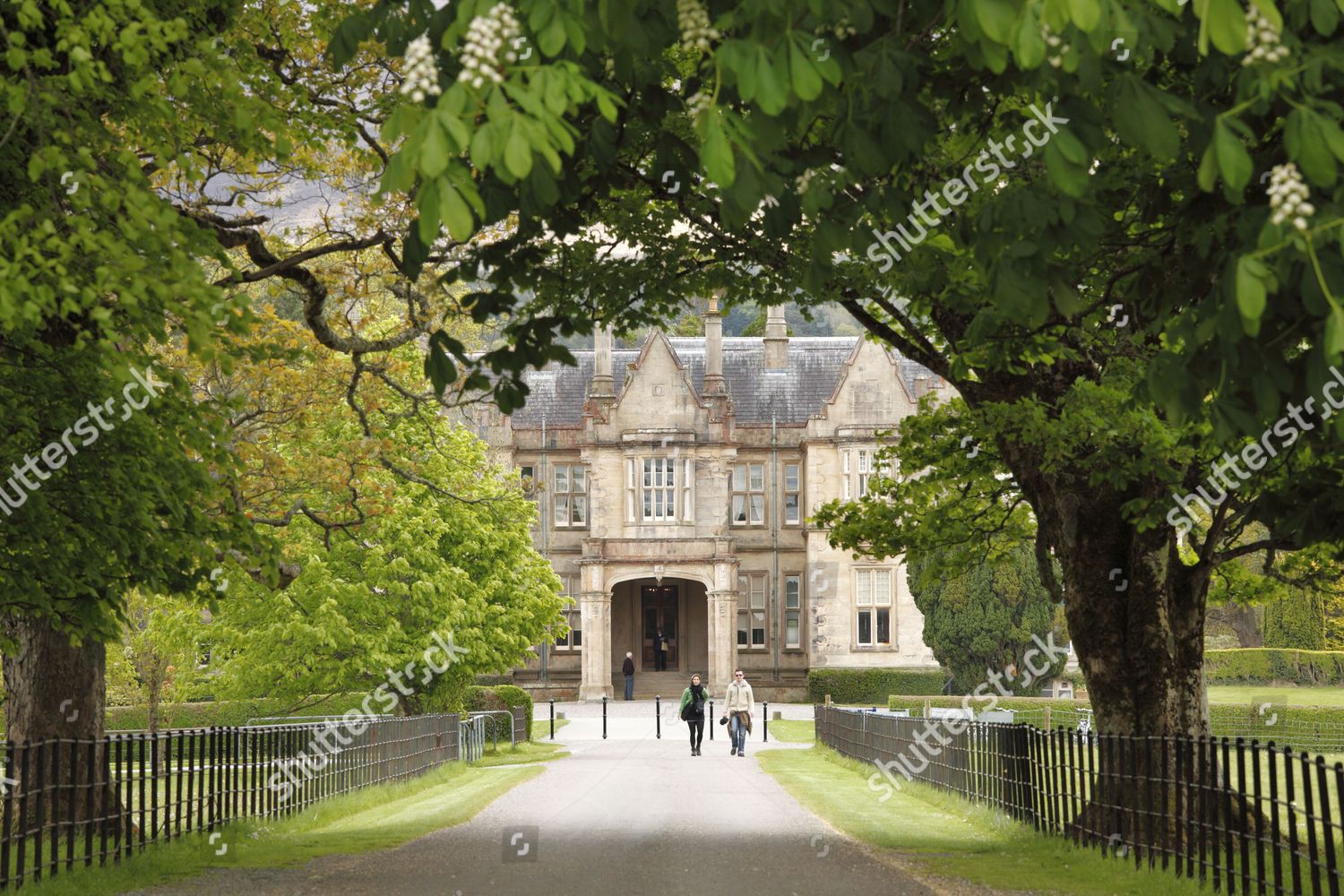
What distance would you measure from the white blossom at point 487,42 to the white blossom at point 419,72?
0.53ft

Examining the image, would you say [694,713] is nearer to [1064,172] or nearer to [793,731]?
[793,731]

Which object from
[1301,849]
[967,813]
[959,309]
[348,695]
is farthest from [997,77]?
[348,695]

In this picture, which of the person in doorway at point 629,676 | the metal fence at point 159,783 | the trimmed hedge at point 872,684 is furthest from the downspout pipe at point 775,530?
the metal fence at point 159,783

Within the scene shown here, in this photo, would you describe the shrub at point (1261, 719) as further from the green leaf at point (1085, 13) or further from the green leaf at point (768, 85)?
the green leaf at point (1085, 13)

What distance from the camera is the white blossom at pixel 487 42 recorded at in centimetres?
407

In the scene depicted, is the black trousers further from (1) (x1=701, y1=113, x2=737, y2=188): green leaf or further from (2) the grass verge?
(1) (x1=701, y1=113, x2=737, y2=188): green leaf

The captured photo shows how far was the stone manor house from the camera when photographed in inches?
2181

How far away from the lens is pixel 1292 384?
5141mm

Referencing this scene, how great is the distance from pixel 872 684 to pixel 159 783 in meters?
40.9

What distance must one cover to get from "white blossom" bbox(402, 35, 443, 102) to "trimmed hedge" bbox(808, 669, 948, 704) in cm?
4970

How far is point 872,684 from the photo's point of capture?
53500 mm

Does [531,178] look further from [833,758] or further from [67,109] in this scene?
[833,758]

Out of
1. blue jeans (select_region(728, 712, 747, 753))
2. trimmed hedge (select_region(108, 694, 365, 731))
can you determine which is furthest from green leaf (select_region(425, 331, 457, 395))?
trimmed hedge (select_region(108, 694, 365, 731))

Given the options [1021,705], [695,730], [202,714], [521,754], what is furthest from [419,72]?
[1021,705]
